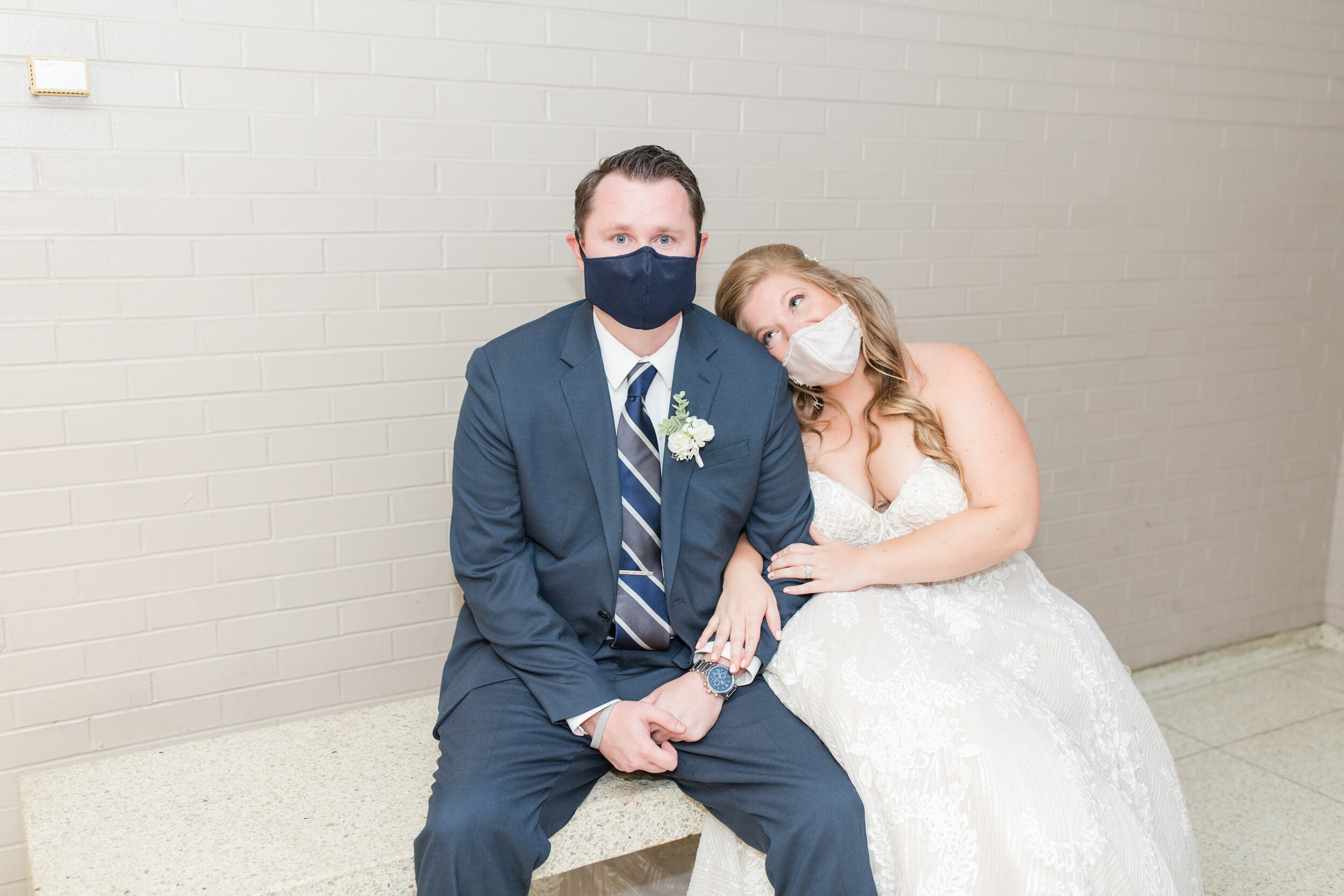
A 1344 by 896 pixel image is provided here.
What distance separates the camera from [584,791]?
6.70ft

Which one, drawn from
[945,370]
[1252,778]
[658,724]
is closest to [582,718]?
[658,724]

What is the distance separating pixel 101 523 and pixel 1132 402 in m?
3.23

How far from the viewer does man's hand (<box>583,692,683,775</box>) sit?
190 centimetres

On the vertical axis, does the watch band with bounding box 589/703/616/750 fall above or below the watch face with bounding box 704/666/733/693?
below

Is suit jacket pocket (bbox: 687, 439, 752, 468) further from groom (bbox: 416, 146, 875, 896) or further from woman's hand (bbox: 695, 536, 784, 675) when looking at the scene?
woman's hand (bbox: 695, 536, 784, 675)

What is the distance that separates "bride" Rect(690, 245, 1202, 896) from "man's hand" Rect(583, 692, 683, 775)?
202 millimetres

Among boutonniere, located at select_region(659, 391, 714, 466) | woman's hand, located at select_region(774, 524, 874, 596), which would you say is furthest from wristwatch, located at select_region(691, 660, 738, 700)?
boutonniere, located at select_region(659, 391, 714, 466)

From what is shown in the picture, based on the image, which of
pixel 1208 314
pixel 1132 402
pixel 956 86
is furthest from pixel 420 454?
pixel 1208 314

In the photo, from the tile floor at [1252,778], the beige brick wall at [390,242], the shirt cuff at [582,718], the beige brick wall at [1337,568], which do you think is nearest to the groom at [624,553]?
the shirt cuff at [582,718]

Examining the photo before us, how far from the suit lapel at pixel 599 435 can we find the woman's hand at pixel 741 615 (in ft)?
0.82

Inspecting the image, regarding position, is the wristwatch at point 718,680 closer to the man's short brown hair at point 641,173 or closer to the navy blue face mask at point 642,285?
the navy blue face mask at point 642,285

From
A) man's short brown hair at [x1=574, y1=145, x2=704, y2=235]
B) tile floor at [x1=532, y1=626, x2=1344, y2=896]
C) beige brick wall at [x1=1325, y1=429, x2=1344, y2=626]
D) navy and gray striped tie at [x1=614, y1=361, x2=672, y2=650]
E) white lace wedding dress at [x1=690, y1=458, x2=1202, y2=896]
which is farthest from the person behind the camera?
beige brick wall at [x1=1325, y1=429, x2=1344, y2=626]

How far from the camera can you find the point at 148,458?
7.74 ft

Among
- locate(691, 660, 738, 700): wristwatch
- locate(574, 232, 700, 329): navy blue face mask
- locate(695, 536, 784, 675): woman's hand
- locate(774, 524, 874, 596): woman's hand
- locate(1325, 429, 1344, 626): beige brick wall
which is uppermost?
locate(574, 232, 700, 329): navy blue face mask
